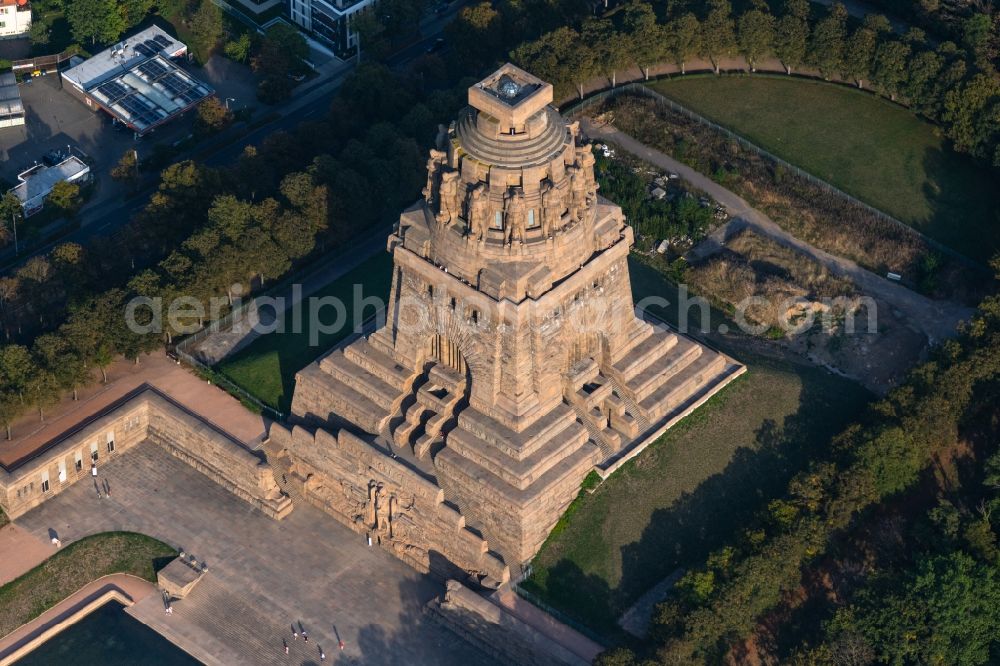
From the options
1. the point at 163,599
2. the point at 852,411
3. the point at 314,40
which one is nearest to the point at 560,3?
the point at 314,40

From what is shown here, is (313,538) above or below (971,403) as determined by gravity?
below

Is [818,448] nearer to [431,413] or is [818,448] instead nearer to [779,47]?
[431,413]

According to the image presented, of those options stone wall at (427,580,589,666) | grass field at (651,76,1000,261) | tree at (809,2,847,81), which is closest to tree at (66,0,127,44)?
grass field at (651,76,1000,261)

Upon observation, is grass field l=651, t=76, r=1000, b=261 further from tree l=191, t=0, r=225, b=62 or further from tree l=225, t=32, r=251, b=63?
tree l=191, t=0, r=225, b=62

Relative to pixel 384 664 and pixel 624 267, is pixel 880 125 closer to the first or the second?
pixel 624 267

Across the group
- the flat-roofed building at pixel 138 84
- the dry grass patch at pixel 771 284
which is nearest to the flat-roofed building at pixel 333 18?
the flat-roofed building at pixel 138 84

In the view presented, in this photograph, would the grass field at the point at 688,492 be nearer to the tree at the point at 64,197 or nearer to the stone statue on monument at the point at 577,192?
the stone statue on monument at the point at 577,192
